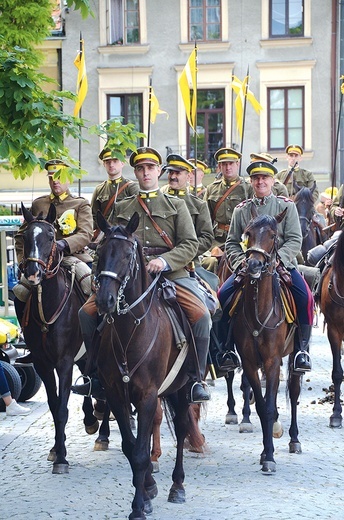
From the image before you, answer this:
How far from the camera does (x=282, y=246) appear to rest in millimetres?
11539

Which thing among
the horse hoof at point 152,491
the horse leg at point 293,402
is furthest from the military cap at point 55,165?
the horse leg at point 293,402

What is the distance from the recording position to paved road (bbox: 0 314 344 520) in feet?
29.7

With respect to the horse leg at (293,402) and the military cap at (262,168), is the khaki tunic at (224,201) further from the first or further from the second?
the horse leg at (293,402)

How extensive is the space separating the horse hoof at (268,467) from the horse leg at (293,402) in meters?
1.06

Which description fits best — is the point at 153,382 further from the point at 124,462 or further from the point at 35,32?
the point at 35,32

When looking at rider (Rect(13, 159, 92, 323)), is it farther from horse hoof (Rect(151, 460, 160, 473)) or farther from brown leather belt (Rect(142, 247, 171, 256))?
horse hoof (Rect(151, 460, 160, 473))

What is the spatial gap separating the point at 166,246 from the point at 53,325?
5.85 ft

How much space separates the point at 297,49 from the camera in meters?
42.4

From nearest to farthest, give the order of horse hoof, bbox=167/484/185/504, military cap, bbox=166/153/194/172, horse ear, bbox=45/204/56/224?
horse hoof, bbox=167/484/185/504, horse ear, bbox=45/204/56/224, military cap, bbox=166/153/194/172

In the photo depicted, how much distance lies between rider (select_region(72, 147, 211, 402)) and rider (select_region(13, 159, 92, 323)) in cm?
165

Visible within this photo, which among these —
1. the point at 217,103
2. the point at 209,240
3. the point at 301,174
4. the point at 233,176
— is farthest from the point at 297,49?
the point at 209,240

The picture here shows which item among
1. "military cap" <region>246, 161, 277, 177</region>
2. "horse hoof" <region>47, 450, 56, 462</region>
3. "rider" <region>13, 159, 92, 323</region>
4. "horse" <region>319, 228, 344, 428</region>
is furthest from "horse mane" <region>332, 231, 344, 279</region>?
"horse hoof" <region>47, 450, 56, 462</region>

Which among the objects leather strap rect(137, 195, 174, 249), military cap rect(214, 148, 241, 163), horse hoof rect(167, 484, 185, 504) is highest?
military cap rect(214, 148, 241, 163)

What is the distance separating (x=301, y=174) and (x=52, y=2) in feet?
32.2
